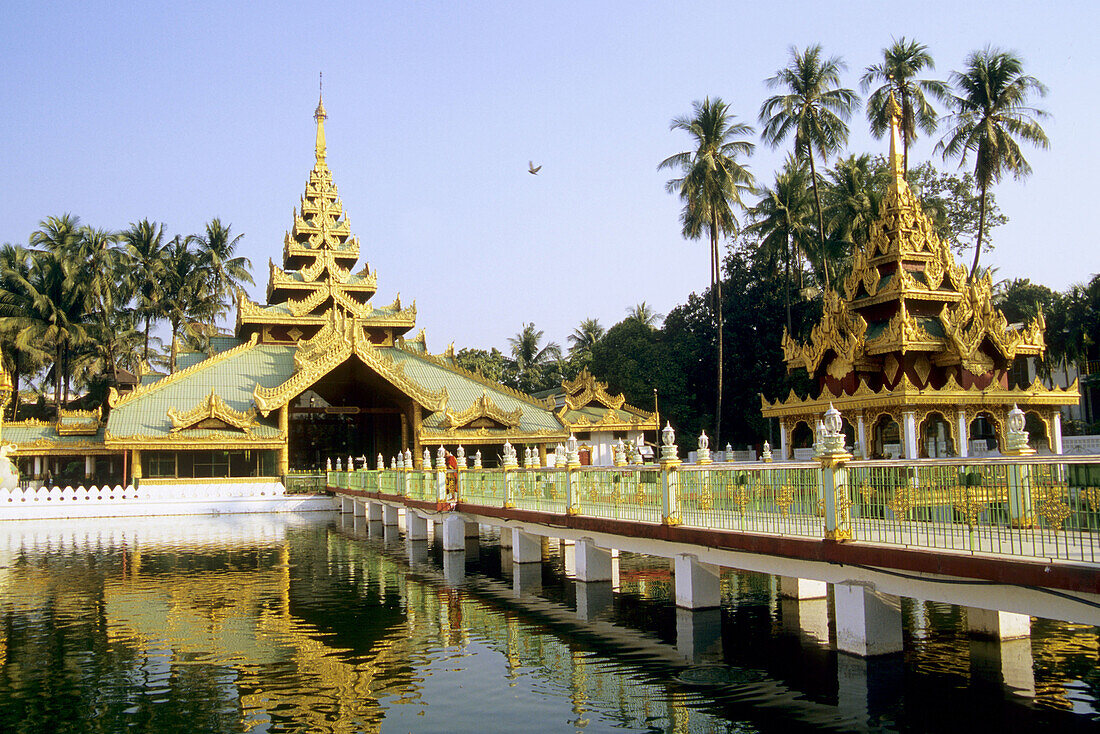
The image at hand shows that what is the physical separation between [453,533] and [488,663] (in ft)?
41.1

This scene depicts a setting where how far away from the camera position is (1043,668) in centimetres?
1069

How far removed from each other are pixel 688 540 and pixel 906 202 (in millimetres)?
12005

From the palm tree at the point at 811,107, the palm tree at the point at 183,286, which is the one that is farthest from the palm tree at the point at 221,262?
the palm tree at the point at 811,107

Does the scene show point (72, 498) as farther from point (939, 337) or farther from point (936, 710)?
point (936, 710)

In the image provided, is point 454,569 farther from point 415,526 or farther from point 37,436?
point 37,436

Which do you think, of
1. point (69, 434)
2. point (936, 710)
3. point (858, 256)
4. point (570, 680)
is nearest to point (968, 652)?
point (936, 710)

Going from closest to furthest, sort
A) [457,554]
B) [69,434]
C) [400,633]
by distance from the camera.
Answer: [400,633]
[457,554]
[69,434]

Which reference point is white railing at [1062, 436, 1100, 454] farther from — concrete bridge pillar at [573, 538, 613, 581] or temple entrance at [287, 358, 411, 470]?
temple entrance at [287, 358, 411, 470]

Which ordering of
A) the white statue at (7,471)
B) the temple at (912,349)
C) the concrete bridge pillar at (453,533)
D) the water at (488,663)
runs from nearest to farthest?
1. the water at (488,663)
2. the temple at (912,349)
3. the concrete bridge pillar at (453,533)
4. the white statue at (7,471)

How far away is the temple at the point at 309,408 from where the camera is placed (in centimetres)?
4294

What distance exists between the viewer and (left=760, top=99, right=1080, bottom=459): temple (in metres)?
19.4

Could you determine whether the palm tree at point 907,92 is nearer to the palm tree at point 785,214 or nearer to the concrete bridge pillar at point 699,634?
the palm tree at point 785,214

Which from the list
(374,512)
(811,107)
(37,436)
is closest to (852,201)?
(811,107)

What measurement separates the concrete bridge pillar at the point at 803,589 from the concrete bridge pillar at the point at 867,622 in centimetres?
371
